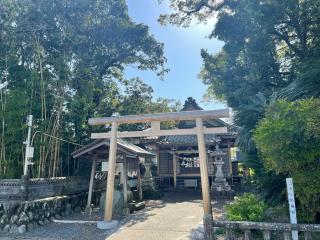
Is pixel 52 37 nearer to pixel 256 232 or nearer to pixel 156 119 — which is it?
pixel 156 119

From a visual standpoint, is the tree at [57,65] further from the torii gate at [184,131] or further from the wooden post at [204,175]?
the wooden post at [204,175]

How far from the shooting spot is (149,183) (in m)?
15.0

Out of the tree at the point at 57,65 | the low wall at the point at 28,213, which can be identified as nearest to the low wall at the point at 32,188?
the low wall at the point at 28,213

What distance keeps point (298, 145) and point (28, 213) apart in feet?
27.0

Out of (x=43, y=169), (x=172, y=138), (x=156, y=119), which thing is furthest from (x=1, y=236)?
(x=172, y=138)

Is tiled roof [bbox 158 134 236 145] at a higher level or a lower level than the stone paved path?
higher

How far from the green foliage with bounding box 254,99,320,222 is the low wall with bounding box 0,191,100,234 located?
7589 millimetres

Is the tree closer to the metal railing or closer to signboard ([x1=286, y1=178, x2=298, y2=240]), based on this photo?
the metal railing

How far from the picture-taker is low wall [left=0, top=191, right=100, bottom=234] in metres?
8.68

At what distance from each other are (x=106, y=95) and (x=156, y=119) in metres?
9.70

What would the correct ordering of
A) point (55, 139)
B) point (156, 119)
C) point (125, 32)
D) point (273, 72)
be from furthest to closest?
point (125, 32)
point (273, 72)
point (55, 139)
point (156, 119)

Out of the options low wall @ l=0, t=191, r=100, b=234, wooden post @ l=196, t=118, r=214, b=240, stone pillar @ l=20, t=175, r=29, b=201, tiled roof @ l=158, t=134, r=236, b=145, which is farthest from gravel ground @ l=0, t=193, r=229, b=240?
tiled roof @ l=158, t=134, r=236, b=145

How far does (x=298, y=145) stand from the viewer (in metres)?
5.12

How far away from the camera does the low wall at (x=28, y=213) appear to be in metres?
8.68
